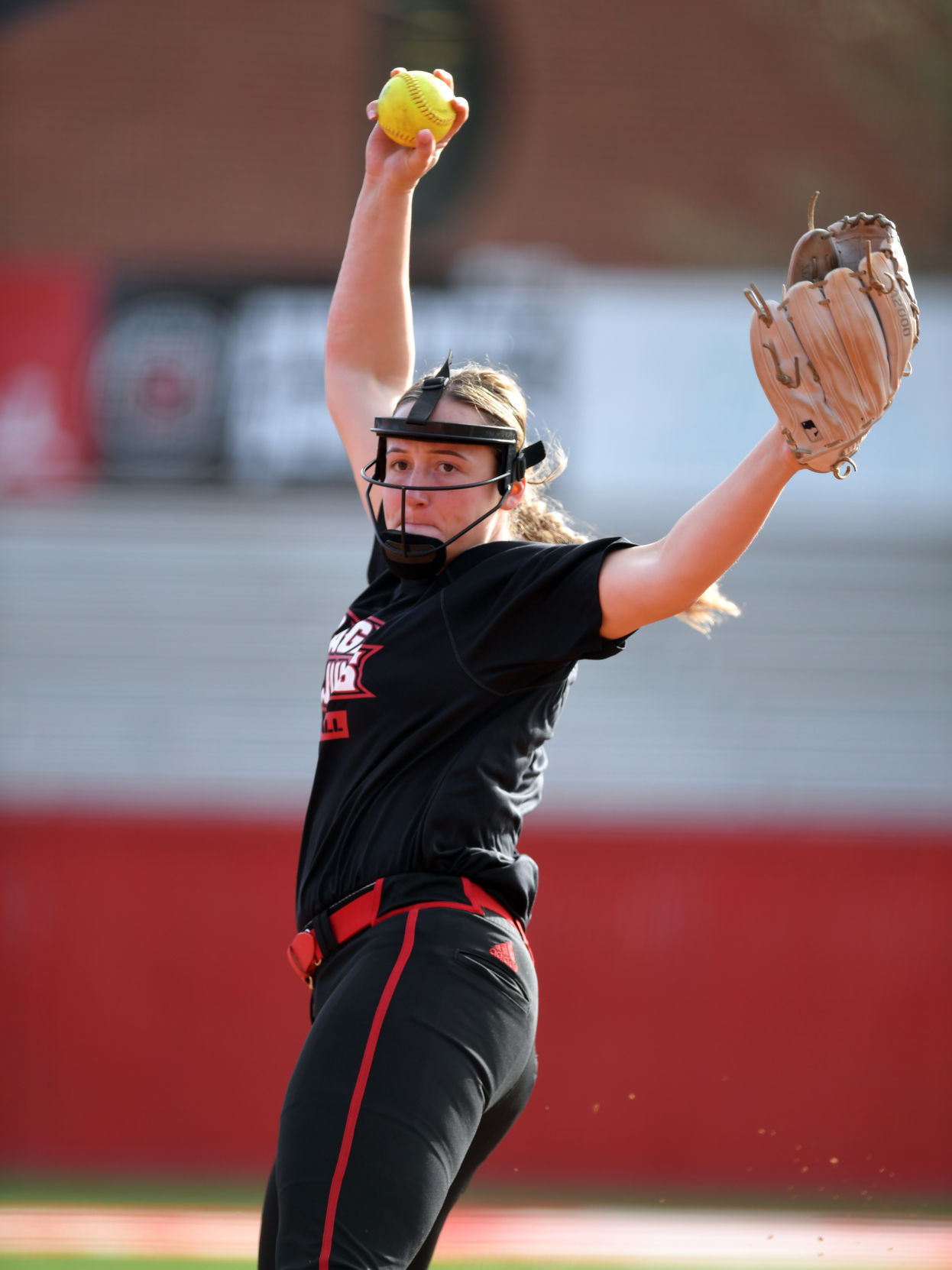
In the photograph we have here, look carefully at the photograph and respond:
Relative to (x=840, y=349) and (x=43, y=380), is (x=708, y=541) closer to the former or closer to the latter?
(x=840, y=349)

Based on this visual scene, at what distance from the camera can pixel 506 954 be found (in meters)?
2.31

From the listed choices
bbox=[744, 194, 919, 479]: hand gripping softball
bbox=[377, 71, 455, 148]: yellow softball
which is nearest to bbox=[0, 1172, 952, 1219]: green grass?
bbox=[377, 71, 455, 148]: yellow softball

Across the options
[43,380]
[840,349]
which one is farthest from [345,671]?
[43,380]

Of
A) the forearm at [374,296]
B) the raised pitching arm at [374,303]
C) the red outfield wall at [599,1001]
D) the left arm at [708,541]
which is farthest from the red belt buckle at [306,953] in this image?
the red outfield wall at [599,1001]

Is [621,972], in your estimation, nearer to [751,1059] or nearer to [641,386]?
[751,1059]

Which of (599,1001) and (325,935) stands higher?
(325,935)

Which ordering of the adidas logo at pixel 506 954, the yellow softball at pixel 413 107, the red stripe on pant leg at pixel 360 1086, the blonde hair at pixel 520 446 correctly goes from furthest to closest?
the yellow softball at pixel 413 107
the blonde hair at pixel 520 446
the adidas logo at pixel 506 954
the red stripe on pant leg at pixel 360 1086

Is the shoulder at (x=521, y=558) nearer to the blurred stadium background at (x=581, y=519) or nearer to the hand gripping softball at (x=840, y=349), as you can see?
the hand gripping softball at (x=840, y=349)

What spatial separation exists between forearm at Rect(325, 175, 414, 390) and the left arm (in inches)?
47.6

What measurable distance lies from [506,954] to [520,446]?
3.26ft

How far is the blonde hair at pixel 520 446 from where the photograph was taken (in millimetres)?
2656

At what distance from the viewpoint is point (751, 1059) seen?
8.29 metres

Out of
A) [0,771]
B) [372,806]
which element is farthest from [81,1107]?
[372,806]

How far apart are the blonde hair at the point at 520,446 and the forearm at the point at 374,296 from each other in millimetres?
396
